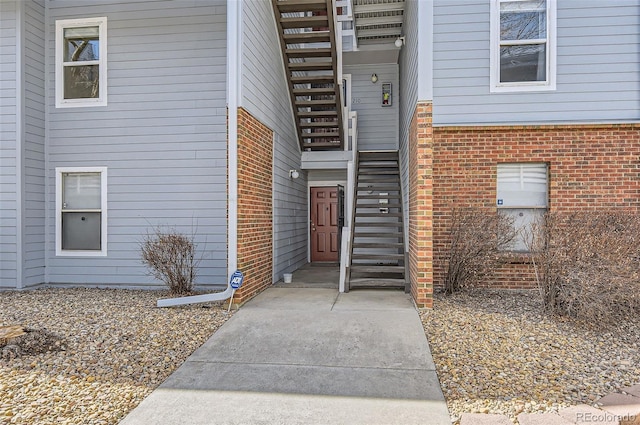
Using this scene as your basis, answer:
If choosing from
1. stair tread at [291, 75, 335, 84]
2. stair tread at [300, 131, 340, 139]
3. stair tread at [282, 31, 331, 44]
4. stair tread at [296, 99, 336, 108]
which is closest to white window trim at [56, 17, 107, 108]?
stair tread at [282, 31, 331, 44]

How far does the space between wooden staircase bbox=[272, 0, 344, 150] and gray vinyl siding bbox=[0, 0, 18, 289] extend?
13.9 ft

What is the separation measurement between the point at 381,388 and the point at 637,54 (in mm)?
6417

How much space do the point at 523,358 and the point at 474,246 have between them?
7.36 ft

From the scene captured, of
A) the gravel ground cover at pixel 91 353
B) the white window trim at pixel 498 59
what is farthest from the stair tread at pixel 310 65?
the gravel ground cover at pixel 91 353

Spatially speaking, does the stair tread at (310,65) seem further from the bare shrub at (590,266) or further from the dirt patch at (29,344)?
the dirt patch at (29,344)

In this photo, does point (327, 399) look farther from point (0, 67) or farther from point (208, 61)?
point (0, 67)

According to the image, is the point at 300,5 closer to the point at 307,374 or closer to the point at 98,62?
the point at 98,62

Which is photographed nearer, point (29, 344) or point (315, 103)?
point (29, 344)

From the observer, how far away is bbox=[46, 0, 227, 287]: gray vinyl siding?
6594 mm

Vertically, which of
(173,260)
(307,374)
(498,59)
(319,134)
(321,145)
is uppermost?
(498,59)

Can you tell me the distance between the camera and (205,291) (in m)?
6.46

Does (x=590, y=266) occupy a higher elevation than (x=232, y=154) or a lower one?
lower

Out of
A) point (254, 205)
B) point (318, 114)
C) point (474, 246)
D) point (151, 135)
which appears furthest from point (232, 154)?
point (474, 246)

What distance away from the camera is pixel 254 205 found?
6.04 meters
